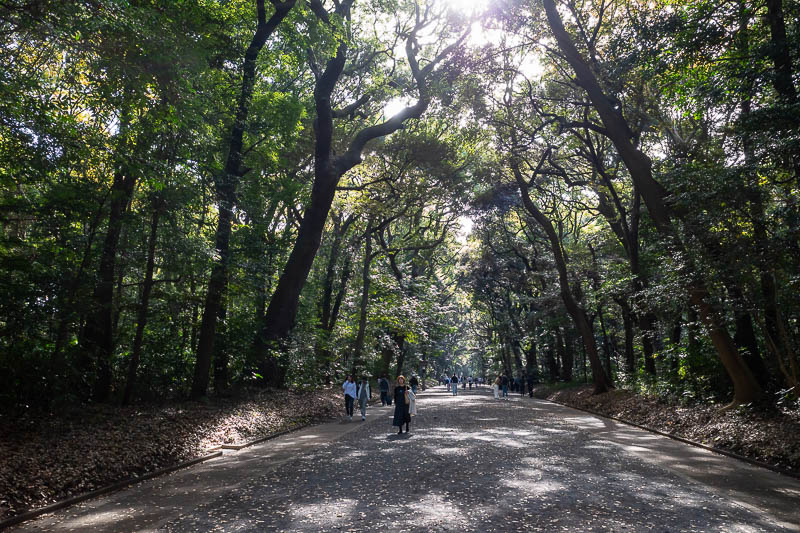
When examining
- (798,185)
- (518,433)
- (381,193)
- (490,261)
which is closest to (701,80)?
(798,185)

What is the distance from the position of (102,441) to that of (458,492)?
6.15 m

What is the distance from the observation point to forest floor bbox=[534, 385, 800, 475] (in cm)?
885

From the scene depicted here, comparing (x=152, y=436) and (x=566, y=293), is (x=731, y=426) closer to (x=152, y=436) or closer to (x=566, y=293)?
(x=152, y=436)

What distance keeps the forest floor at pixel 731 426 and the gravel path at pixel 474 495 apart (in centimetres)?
188

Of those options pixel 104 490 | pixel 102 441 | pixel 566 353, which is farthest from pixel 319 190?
pixel 566 353

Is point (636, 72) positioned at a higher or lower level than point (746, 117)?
higher

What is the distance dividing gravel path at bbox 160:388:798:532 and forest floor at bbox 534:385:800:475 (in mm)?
1876

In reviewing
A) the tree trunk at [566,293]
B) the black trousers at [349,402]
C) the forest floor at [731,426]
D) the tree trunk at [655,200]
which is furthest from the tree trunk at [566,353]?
the tree trunk at [655,200]

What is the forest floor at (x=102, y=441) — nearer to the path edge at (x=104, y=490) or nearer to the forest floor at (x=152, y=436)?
the forest floor at (x=152, y=436)

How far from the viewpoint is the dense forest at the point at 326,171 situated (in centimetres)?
875

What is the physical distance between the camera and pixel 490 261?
3438 cm

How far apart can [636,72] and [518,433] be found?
38.5 feet

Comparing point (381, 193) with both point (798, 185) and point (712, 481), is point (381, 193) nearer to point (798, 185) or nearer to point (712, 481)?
point (798, 185)

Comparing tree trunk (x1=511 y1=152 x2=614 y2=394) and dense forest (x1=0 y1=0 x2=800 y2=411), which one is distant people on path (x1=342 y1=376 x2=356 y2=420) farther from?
tree trunk (x1=511 y1=152 x2=614 y2=394)
